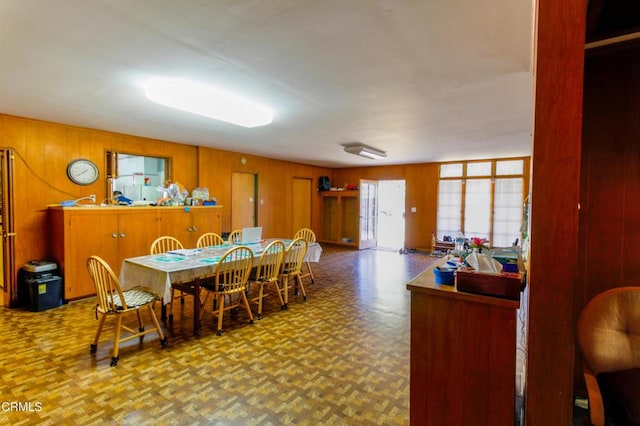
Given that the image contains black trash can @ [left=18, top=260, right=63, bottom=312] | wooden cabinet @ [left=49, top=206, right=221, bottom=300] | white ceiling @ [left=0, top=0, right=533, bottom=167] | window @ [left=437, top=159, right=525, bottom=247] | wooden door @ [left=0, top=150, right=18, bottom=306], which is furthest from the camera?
window @ [left=437, top=159, right=525, bottom=247]

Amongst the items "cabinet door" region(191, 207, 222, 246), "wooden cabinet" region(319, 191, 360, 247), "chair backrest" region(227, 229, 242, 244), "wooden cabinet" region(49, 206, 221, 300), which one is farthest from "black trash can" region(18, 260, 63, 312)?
"wooden cabinet" region(319, 191, 360, 247)

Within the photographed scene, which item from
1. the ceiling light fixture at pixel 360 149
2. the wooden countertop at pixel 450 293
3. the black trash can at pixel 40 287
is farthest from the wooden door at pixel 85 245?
the wooden countertop at pixel 450 293

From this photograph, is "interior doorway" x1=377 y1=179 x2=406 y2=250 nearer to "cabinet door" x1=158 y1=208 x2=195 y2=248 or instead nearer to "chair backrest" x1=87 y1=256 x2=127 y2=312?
"cabinet door" x1=158 y1=208 x2=195 y2=248

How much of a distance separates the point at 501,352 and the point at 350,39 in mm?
1892

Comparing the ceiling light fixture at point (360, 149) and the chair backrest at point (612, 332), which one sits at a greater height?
the ceiling light fixture at point (360, 149)

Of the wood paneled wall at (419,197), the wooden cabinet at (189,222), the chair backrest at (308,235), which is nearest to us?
the wooden cabinet at (189,222)

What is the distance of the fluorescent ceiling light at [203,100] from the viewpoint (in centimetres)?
266

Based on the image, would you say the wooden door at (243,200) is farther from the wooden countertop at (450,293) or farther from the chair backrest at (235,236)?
the wooden countertop at (450,293)

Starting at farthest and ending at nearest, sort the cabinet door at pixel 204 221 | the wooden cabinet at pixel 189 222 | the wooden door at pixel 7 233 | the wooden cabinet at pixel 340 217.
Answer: the wooden cabinet at pixel 340 217 < the cabinet door at pixel 204 221 < the wooden cabinet at pixel 189 222 < the wooden door at pixel 7 233

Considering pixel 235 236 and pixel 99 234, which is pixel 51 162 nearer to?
pixel 99 234

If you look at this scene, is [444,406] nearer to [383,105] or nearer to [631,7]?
[631,7]

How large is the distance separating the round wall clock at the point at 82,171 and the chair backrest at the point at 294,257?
3.12 metres

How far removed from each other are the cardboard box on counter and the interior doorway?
752 centimetres

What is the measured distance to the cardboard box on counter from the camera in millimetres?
1433
